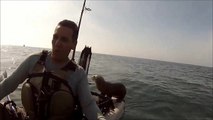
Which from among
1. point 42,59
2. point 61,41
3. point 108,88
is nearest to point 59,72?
point 42,59

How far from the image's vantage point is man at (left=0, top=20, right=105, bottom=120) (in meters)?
3.96

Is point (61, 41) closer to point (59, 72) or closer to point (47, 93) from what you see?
point (59, 72)

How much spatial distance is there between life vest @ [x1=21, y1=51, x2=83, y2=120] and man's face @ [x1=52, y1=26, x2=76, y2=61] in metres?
0.27

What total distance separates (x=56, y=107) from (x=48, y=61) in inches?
30.4

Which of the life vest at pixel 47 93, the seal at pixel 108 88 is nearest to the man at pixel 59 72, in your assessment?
the life vest at pixel 47 93

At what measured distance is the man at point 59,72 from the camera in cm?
396

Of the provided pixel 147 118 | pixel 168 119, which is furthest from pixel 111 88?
pixel 168 119

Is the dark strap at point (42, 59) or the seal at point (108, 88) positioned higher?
the dark strap at point (42, 59)

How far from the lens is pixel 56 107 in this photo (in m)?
4.12

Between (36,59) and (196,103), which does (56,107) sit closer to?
(36,59)

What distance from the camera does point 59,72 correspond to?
410 centimetres

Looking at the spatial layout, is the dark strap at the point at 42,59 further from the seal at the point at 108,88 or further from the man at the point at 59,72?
the seal at the point at 108,88

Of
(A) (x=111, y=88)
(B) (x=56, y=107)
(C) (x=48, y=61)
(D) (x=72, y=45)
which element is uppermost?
(D) (x=72, y=45)

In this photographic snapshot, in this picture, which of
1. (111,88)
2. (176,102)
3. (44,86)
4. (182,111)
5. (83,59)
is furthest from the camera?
(176,102)
